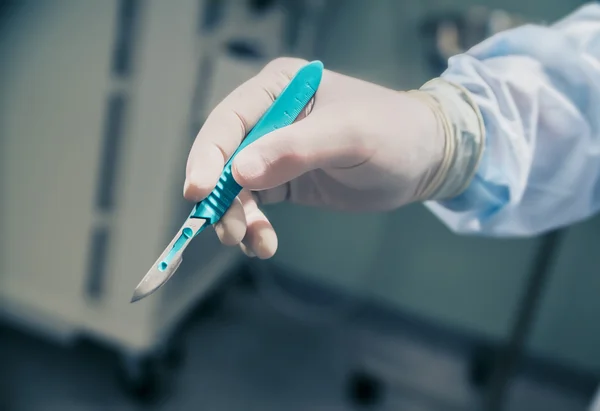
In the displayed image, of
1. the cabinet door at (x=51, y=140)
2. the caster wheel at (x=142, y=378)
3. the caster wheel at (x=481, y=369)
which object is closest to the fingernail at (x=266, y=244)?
the cabinet door at (x=51, y=140)

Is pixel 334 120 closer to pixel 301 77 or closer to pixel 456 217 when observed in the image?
pixel 301 77

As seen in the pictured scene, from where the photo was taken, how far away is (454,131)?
19.3 inches

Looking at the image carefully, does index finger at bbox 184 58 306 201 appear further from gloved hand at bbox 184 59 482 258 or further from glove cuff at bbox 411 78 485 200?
glove cuff at bbox 411 78 485 200

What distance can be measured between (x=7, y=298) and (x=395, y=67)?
2.62ft

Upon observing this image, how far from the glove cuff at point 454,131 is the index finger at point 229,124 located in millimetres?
127

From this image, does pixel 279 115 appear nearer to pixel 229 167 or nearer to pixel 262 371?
pixel 229 167

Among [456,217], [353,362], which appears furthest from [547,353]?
[456,217]

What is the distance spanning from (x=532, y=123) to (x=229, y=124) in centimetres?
31

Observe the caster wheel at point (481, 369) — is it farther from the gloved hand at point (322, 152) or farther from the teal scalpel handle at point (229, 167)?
the teal scalpel handle at point (229, 167)

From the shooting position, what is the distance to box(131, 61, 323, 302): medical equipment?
329 mm

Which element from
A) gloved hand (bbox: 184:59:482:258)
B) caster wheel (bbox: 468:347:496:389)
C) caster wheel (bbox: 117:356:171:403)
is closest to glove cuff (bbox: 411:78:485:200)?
gloved hand (bbox: 184:59:482:258)

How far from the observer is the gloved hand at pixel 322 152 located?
1.16 ft

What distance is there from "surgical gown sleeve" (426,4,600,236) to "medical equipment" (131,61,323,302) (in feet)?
0.58

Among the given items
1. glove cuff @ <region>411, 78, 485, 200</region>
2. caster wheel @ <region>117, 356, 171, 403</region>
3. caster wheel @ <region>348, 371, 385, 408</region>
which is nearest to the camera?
glove cuff @ <region>411, 78, 485, 200</region>
